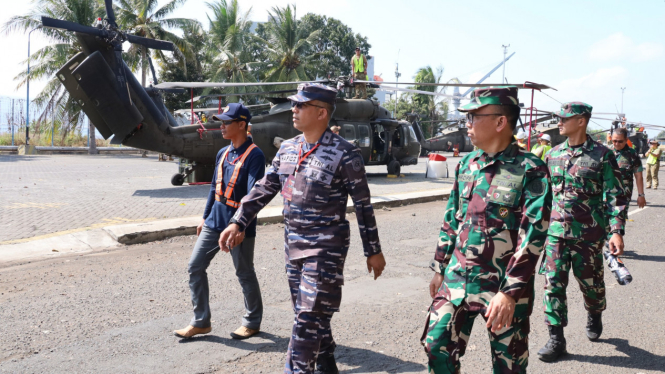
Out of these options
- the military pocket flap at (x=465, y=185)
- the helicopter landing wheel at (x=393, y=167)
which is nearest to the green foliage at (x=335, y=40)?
the helicopter landing wheel at (x=393, y=167)

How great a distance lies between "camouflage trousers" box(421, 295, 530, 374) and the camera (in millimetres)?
2654

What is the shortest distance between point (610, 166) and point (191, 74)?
122 feet

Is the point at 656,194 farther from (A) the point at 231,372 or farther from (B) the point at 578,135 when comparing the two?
(A) the point at 231,372

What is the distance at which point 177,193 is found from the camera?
13.7m

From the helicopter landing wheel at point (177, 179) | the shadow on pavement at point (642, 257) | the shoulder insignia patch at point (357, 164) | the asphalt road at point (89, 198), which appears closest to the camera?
the shoulder insignia patch at point (357, 164)

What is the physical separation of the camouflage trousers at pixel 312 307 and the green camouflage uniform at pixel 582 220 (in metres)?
1.96

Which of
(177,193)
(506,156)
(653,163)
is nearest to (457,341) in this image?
(506,156)

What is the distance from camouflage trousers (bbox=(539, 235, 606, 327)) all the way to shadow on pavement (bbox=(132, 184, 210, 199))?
996 centimetres

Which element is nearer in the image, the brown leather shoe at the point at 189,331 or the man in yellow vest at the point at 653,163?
the brown leather shoe at the point at 189,331

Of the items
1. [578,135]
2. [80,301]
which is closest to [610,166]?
[578,135]

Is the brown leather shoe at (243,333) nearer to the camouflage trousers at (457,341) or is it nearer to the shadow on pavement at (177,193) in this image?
the camouflage trousers at (457,341)

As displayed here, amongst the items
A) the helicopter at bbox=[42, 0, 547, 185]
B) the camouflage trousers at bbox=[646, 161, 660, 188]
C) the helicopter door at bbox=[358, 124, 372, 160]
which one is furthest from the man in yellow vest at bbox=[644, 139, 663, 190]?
the helicopter at bbox=[42, 0, 547, 185]

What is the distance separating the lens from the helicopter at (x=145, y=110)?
12.6 meters

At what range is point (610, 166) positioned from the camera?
4.46 m
